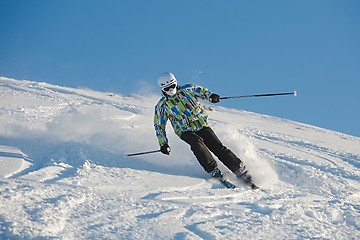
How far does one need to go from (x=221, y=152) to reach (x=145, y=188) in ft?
4.76

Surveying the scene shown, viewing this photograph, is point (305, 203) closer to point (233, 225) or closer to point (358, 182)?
point (233, 225)

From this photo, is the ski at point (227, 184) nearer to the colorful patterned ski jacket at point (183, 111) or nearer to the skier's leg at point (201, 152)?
the skier's leg at point (201, 152)

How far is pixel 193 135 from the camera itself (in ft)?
20.1

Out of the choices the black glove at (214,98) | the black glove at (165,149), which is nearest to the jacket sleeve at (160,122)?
the black glove at (165,149)

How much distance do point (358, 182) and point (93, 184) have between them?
4.13m

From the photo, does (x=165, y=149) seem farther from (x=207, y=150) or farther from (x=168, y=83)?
(x=168, y=83)

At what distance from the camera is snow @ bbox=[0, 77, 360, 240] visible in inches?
148

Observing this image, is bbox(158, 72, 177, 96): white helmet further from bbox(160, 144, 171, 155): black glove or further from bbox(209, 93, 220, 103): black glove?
bbox(160, 144, 171, 155): black glove

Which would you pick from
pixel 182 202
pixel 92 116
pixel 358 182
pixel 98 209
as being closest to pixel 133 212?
pixel 98 209

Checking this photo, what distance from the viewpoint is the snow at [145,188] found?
375 cm

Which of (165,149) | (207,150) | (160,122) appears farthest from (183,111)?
(207,150)

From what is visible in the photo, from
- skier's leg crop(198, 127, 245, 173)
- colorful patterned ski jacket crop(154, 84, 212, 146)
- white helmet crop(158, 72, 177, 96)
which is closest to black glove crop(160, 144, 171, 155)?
colorful patterned ski jacket crop(154, 84, 212, 146)

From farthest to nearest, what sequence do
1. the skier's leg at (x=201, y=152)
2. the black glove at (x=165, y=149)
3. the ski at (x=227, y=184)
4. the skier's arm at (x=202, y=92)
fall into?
the skier's arm at (x=202, y=92) < the black glove at (x=165, y=149) < the skier's leg at (x=201, y=152) < the ski at (x=227, y=184)

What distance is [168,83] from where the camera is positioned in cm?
651
